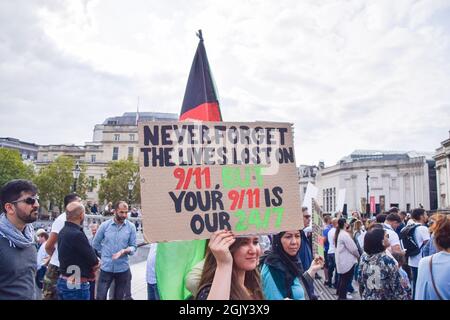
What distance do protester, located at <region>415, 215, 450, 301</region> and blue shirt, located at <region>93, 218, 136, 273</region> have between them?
165 inches

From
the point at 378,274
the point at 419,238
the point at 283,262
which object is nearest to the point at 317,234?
the point at 283,262

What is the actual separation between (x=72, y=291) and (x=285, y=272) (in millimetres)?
2778

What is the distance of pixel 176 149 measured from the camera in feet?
10.4

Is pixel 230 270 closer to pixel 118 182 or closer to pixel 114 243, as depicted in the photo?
pixel 114 243

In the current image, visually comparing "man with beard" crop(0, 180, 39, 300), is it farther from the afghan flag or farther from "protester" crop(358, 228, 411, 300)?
"protester" crop(358, 228, 411, 300)

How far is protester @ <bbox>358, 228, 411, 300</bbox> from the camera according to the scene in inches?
167

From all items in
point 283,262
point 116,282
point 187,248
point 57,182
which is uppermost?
point 57,182

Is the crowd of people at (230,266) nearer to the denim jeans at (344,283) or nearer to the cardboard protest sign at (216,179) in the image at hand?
the cardboard protest sign at (216,179)

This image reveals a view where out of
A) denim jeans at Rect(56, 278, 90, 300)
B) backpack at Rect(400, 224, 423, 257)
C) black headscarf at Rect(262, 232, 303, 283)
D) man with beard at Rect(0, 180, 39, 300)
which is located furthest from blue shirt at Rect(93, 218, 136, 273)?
backpack at Rect(400, 224, 423, 257)

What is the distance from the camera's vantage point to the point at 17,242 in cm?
338

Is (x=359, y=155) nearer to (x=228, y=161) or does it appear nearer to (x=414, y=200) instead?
(x=414, y=200)

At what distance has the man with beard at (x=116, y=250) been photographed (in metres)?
6.22

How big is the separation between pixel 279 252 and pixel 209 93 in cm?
159

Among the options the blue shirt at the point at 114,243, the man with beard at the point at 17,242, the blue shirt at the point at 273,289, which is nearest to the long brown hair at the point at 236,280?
the blue shirt at the point at 273,289
